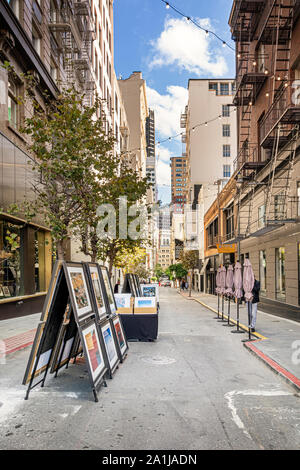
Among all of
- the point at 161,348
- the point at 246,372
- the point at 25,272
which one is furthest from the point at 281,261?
the point at 25,272

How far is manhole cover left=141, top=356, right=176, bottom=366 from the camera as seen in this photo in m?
8.77

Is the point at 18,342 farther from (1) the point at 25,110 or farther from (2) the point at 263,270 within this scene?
(2) the point at 263,270

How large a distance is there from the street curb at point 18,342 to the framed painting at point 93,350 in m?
4.08

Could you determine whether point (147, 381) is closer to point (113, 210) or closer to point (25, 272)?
point (113, 210)

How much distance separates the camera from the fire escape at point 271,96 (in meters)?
16.3

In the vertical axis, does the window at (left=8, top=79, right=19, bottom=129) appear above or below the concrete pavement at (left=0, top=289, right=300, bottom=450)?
above

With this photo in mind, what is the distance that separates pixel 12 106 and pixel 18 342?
11.7 meters

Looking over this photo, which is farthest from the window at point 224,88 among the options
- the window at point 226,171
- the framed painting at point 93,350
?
the framed painting at point 93,350

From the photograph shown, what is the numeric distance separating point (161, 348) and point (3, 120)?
1173cm

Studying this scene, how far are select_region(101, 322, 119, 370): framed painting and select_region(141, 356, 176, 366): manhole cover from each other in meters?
1.15

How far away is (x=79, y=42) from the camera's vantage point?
3086 cm

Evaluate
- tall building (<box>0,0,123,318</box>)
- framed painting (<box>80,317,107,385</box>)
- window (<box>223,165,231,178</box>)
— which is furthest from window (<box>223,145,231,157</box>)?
framed painting (<box>80,317,107,385</box>)

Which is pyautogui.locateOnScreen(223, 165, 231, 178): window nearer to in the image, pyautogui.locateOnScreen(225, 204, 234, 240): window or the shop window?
pyautogui.locateOnScreen(225, 204, 234, 240): window

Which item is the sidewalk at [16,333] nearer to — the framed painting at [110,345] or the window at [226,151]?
the framed painting at [110,345]
